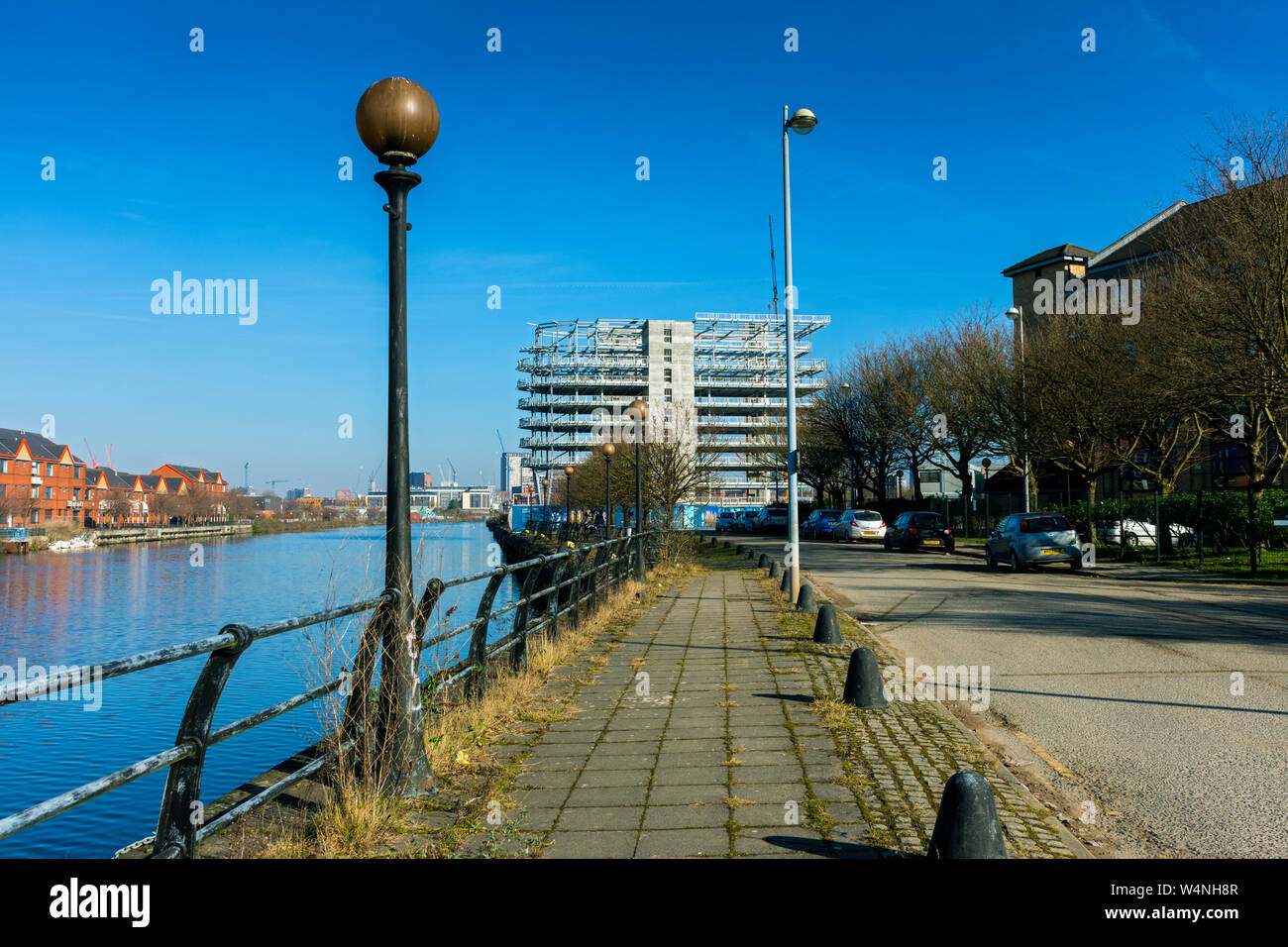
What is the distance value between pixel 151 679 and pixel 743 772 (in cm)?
1463

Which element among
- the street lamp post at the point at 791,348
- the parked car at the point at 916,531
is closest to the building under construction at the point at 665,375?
the parked car at the point at 916,531

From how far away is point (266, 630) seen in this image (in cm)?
374

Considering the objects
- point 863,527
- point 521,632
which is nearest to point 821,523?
point 863,527

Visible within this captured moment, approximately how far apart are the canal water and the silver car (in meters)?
13.0

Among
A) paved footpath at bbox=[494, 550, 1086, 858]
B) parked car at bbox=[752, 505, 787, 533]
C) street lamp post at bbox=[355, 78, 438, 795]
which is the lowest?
parked car at bbox=[752, 505, 787, 533]

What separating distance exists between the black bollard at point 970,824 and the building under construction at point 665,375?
98337mm

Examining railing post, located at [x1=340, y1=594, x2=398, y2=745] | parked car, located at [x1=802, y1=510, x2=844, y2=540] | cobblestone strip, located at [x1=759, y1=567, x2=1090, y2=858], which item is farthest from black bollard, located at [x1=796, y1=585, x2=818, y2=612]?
parked car, located at [x1=802, y1=510, x2=844, y2=540]

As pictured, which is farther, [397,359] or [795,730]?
[795,730]

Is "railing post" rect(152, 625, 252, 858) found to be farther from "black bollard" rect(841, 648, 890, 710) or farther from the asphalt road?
"black bollard" rect(841, 648, 890, 710)

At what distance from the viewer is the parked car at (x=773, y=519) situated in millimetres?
57594

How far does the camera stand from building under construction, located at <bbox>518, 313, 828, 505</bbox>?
359 ft
